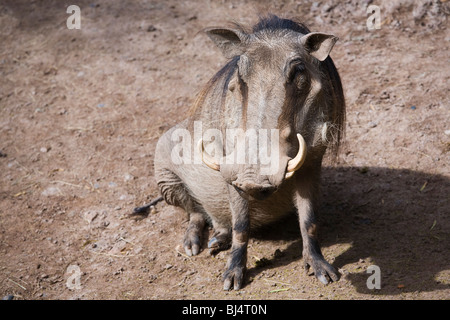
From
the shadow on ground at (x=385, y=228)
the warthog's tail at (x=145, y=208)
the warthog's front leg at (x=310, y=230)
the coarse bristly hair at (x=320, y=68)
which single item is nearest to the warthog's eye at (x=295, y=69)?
the coarse bristly hair at (x=320, y=68)

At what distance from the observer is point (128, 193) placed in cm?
482

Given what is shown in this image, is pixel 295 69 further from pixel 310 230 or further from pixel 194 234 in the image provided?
pixel 194 234

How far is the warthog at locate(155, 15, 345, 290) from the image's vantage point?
116 inches

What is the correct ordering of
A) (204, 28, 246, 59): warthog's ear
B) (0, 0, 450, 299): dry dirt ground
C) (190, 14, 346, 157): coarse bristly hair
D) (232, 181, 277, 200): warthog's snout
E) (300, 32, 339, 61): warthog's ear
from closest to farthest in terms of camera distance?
(232, 181, 277, 200): warthog's snout
(300, 32, 339, 61): warthog's ear
(204, 28, 246, 59): warthog's ear
(190, 14, 346, 157): coarse bristly hair
(0, 0, 450, 299): dry dirt ground

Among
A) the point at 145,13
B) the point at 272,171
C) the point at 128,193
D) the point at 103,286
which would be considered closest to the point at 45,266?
the point at 103,286

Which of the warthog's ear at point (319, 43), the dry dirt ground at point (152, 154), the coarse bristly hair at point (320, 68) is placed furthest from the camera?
the dry dirt ground at point (152, 154)

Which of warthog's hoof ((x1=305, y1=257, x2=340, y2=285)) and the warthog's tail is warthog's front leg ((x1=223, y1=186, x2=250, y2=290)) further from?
the warthog's tail

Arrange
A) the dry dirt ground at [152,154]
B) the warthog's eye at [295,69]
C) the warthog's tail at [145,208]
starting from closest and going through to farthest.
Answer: the warthog's eye at [295,69] → the dry dirt ground at [152,154] → the warthog's tail at [145,208]

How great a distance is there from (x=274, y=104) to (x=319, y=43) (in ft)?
1.77

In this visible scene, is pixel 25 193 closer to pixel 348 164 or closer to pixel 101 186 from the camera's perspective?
pixel 101 186

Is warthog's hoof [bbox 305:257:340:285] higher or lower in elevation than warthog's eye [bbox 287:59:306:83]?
lower

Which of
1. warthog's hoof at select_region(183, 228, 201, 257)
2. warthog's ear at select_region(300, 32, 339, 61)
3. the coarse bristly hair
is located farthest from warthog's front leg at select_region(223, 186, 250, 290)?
warthog's ear at select_region(300, 32, 339, 61)

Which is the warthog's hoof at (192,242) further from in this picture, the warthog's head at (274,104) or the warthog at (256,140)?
the warthog's head at (274,104)

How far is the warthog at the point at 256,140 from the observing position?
2.96 metres
